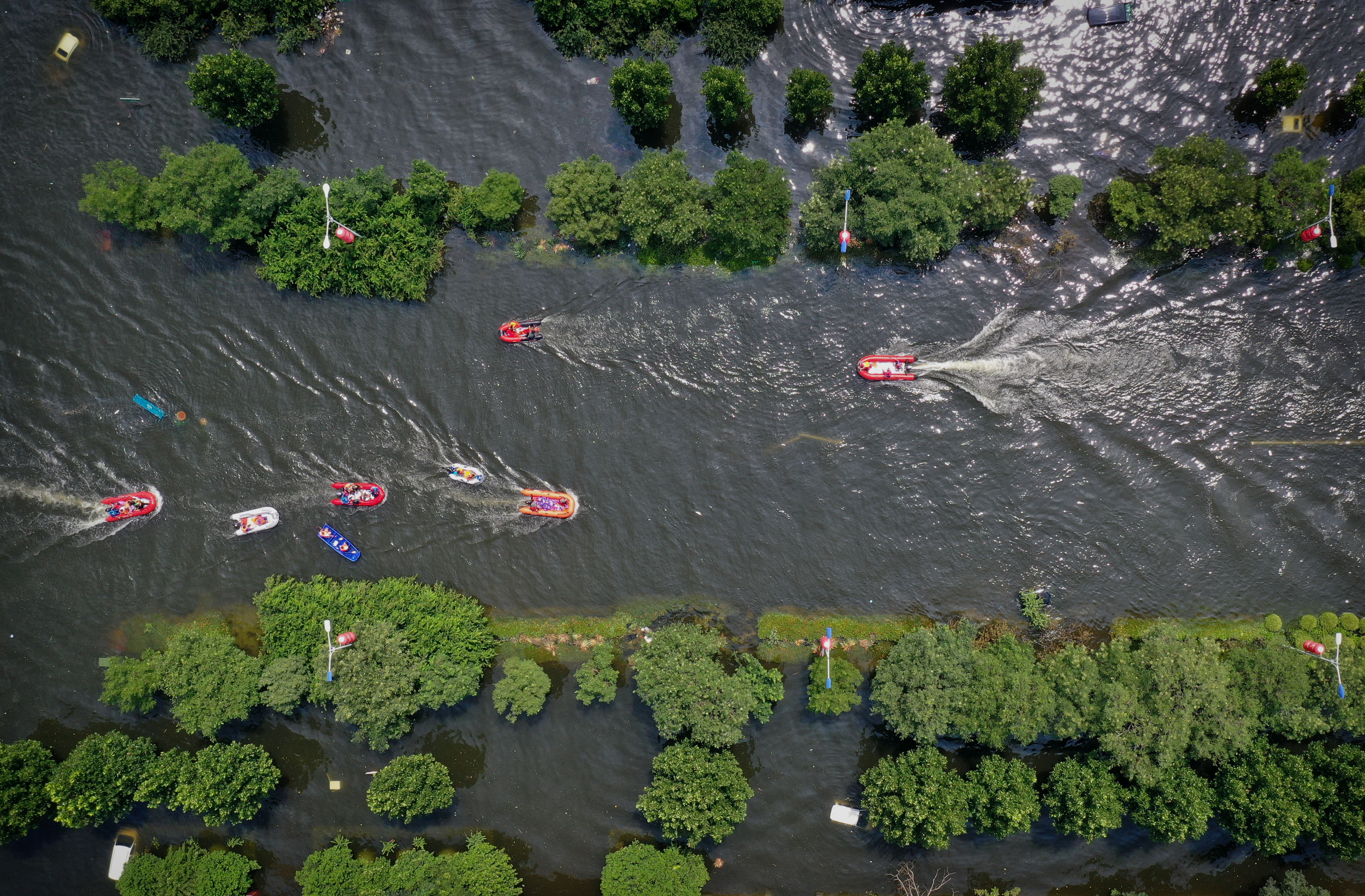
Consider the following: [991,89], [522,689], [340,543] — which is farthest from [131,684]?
[991,89]

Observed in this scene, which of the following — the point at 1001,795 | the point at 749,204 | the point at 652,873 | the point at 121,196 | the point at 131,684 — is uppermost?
the point at 749,204

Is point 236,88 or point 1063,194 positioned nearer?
point 1063,194

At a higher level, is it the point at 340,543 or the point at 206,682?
the point at 340,543

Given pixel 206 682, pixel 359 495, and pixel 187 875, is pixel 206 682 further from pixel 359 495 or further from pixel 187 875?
pixel 359 495

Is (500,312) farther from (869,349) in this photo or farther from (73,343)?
(73,343)

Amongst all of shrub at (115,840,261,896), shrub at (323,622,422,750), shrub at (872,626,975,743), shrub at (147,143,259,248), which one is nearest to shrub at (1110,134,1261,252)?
shrub at (872,626,975,743)

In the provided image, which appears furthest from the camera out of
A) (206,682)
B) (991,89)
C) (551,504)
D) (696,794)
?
(551,504)
